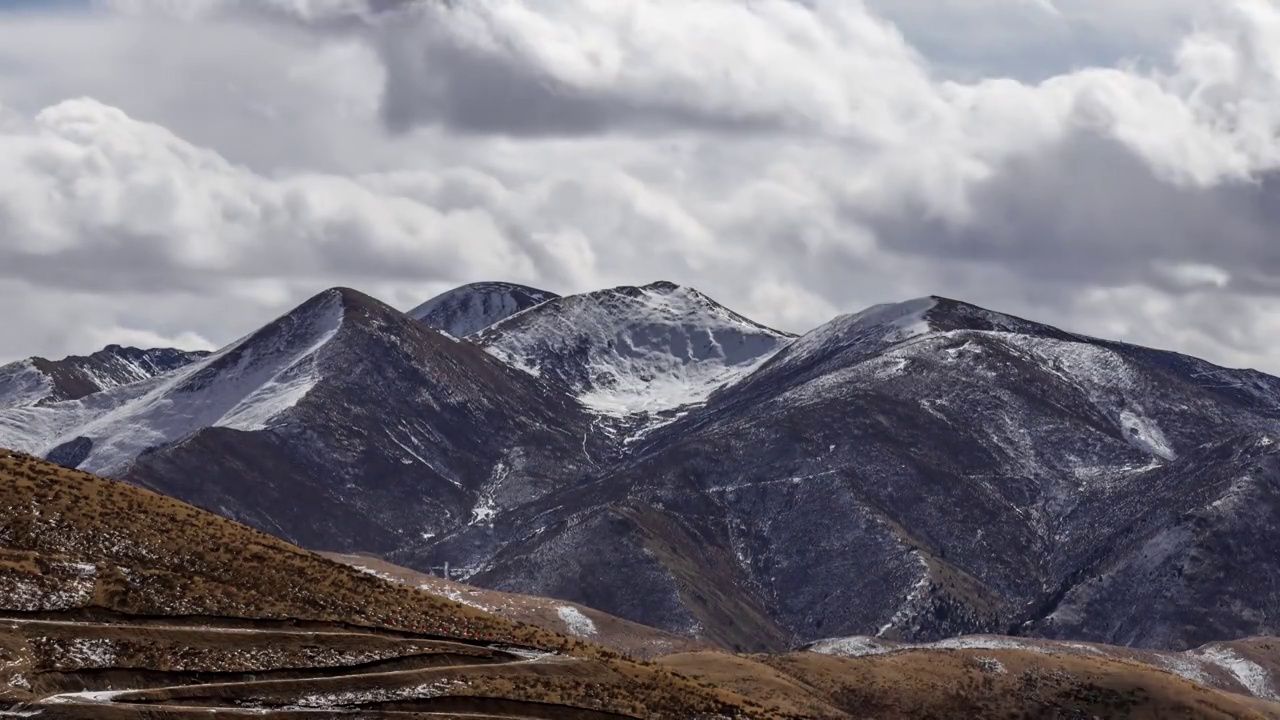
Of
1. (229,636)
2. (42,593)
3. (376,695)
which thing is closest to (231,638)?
(229,636)

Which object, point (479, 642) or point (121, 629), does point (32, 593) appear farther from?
point (479, 642)

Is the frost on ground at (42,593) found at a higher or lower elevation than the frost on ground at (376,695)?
higher

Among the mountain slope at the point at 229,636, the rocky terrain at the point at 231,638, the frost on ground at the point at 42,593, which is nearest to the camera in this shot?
the rocky terrain at the point at 231,638

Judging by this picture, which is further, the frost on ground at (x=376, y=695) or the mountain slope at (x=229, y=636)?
the frost on ground at (x=376, y=695)

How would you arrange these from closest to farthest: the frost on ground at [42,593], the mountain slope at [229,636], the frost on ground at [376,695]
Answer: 1. the mountain slope at [229,636]
2. the frost on ground at [376,695]
3. the frost on ground at [42,593]

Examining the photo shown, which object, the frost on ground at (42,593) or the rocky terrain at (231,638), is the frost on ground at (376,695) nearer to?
the rocky terrain at (231,638)

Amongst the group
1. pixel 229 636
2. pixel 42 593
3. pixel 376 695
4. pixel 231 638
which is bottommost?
pixel 376 695

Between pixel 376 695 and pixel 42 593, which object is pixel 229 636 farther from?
pixel 42 593

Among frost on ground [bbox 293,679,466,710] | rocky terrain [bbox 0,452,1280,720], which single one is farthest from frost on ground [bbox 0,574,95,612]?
frost on ground [bbox 293,679,466,710]

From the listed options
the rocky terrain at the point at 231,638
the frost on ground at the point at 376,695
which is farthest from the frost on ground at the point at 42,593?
the frost on ground at the point at 376,695

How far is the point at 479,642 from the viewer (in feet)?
438

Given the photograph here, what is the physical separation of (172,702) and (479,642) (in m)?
28.1

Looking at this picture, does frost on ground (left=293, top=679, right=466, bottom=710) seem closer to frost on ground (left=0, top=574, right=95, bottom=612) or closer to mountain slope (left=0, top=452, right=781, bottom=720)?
mountain slope (left=0, top=452, right=781, bottom=720)

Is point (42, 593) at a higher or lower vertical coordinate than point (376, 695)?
higher
